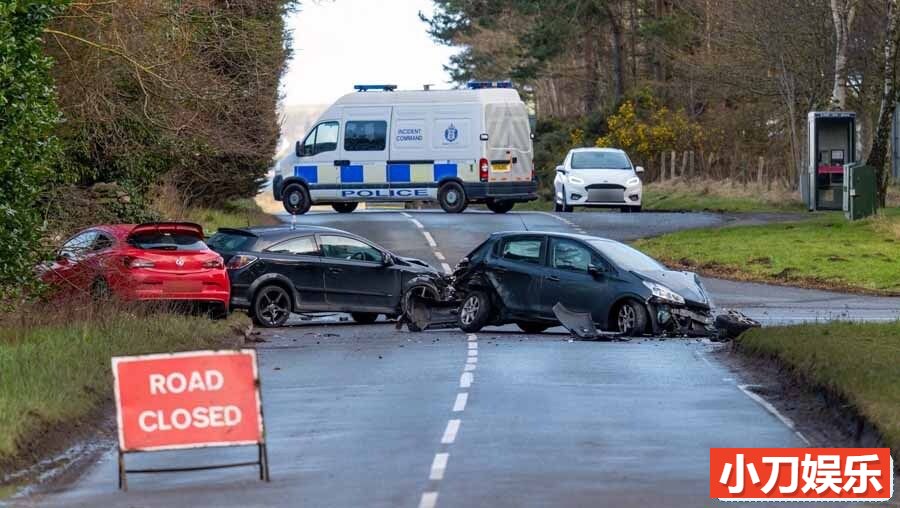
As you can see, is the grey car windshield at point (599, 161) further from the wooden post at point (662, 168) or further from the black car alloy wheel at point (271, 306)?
the black car alloy wheel at point (271, 306)

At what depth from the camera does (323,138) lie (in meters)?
48.0

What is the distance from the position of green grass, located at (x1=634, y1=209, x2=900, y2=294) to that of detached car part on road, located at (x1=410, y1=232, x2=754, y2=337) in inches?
374

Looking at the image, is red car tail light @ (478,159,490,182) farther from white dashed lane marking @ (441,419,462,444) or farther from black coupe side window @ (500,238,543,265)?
white dashed lane marking @ (441,419,462,444)

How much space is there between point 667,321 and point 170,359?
43.8ft

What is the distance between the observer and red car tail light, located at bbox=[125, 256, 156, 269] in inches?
963

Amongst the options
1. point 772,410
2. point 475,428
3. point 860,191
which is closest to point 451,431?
point 475,428

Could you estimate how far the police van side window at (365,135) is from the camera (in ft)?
155

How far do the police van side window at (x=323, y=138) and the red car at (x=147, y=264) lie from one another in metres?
22.2

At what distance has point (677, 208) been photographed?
53406 mm

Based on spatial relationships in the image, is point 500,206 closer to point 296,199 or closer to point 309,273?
point 296,199

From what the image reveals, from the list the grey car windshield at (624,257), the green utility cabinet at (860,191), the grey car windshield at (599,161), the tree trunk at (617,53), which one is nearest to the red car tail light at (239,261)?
the grey car windshield at (624,257)

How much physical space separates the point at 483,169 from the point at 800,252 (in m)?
12.7

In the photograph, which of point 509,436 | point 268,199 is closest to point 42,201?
point 509,436

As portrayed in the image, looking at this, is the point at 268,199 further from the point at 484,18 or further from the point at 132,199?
the point at 132,199
